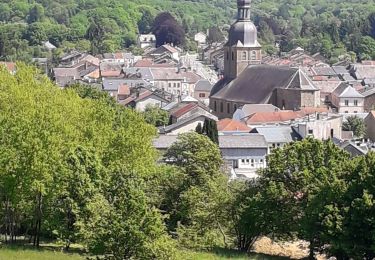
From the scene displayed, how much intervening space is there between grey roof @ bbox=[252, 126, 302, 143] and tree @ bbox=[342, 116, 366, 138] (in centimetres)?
756

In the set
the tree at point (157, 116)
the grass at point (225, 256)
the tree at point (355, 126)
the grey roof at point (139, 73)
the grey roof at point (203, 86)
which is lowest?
the grass at point (225, 256)

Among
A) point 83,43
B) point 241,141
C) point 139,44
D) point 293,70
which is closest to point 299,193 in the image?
point 241,141

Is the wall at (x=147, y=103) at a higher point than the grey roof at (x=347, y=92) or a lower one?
lower

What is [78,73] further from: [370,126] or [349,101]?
[370,126]

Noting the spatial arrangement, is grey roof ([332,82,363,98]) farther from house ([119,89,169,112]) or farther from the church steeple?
Answer: house ([119,89,169,112])

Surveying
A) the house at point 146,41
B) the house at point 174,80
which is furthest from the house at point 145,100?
the house at point 146,41

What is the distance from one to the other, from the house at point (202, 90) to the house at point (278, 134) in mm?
23198

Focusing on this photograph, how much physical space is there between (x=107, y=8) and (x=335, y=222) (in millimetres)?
114807

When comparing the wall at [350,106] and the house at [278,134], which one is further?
the wall at [350,106]

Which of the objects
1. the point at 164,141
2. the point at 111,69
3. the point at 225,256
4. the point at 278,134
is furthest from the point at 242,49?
the point at 225,256

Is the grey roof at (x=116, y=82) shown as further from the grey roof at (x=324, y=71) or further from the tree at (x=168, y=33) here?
the tree at (x=168, y=33)

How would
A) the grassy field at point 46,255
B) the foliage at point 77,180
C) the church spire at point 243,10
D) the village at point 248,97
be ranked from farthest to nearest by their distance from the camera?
the church spire at point 243,10 < the village at point 248,97 < the grassy field at point 46,255 < the foliage at point 77,180

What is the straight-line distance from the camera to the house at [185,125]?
43.3 meters

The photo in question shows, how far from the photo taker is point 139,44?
11106cm
